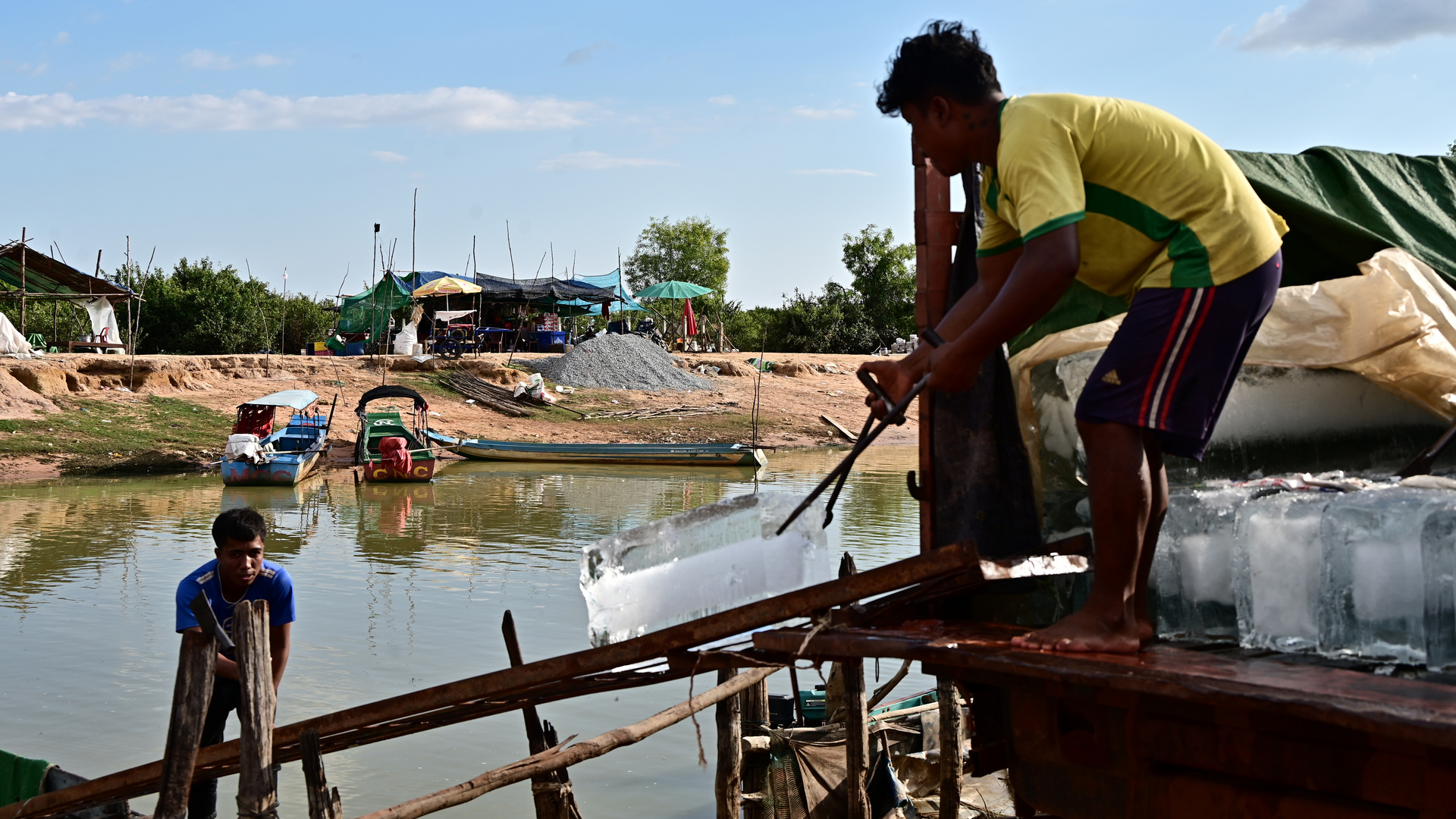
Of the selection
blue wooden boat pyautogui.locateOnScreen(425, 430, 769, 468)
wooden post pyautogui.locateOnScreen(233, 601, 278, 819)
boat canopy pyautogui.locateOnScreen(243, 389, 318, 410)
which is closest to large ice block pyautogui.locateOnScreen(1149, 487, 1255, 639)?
wooden post pyautogui.locateOnScreen(233, 601, 278, 819)

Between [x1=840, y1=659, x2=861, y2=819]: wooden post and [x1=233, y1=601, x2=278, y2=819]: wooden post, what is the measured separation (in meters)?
2.21

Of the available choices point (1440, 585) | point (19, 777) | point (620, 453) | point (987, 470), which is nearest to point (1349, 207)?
point (987, 470)

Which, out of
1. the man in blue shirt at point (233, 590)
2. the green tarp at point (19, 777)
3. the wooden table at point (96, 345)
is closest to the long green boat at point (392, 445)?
the wooden table at point (96, 345)

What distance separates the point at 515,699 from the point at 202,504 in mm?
16866

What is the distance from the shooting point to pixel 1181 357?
242 centimetres

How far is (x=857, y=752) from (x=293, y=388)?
24.1 metres

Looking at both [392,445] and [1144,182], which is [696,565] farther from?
[392,445]

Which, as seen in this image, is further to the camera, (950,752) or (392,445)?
(392,445)

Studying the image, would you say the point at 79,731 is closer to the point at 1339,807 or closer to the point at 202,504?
the point at 1339,807

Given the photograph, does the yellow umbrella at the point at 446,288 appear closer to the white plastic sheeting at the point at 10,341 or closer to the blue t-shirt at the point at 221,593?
the white plastic sheeting at the point at 10,341

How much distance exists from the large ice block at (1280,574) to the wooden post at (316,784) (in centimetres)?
249

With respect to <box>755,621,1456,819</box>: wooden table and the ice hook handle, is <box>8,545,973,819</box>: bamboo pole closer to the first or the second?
<box>755,621,1456,819</box>: wooden table

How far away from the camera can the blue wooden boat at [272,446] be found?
19.6m

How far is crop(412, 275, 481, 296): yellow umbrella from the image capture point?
104 feet
